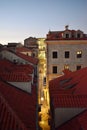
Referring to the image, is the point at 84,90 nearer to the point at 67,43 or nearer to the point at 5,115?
the point at 5,115

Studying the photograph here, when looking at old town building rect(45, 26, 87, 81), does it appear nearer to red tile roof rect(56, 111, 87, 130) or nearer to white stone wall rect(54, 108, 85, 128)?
white stone wall rect(54, 108, 85, 128)

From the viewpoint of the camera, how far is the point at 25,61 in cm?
3262

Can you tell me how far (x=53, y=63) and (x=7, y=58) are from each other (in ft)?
44.0

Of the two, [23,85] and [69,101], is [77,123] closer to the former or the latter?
[69,101]

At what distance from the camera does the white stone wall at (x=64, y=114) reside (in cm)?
1694

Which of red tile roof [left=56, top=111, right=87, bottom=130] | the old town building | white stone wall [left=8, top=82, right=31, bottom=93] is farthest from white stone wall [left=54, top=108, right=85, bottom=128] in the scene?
the old town building

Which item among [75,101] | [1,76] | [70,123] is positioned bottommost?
[70,123]

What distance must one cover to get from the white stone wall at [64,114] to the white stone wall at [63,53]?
90.7 ft

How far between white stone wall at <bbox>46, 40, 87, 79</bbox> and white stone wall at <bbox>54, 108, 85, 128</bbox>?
90.7 feet

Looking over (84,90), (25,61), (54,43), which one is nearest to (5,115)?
(84,90)

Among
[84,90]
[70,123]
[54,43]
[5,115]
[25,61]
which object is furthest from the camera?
[54,43]

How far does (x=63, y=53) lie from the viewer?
44.8 m

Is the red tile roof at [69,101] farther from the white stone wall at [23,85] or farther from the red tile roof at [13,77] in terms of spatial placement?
the red tile roof at [13,77]

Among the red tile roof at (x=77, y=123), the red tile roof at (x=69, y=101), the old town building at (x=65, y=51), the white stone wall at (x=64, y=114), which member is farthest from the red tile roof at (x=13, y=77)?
Answer: the old town building at (x=65, y=51)
